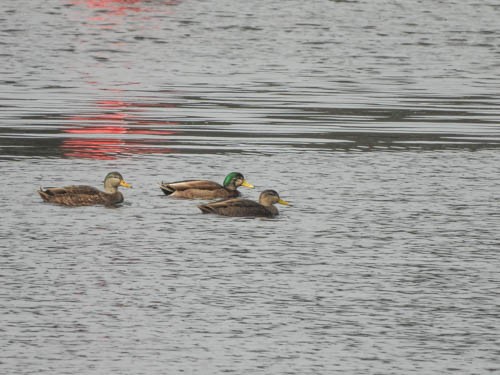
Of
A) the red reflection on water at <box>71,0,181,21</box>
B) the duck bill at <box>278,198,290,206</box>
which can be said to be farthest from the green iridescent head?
the red reflection on water at <box>71,0,181,21</box>

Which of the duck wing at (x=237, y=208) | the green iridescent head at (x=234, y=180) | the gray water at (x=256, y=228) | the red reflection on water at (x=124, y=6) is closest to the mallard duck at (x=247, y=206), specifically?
the duck wing at (x=237, y=208)

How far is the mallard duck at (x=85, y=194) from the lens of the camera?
20.0m

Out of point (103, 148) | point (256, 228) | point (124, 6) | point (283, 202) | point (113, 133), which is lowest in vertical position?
point (124, 6)

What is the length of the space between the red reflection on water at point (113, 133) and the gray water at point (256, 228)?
0.23 feet

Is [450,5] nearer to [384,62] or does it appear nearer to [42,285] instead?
[384,62]

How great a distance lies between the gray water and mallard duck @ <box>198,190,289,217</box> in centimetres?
17

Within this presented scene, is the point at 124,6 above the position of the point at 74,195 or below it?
below

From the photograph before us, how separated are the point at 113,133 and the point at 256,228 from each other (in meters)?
9.56

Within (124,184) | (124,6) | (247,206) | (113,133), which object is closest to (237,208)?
(247,206)

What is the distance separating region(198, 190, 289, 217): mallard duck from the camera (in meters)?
19.7

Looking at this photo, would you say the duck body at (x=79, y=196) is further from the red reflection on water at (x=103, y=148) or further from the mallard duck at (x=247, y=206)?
the red reflection on water at (x=103, y=148)

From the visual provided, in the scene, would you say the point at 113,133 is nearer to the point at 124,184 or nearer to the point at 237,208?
the point at 124,184

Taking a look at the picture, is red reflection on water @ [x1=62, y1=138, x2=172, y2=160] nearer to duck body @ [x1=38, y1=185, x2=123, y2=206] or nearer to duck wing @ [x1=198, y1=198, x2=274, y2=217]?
duck body @ [x1=38, y1=185, x2=123, y2=206]

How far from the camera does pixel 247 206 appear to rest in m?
19.7
